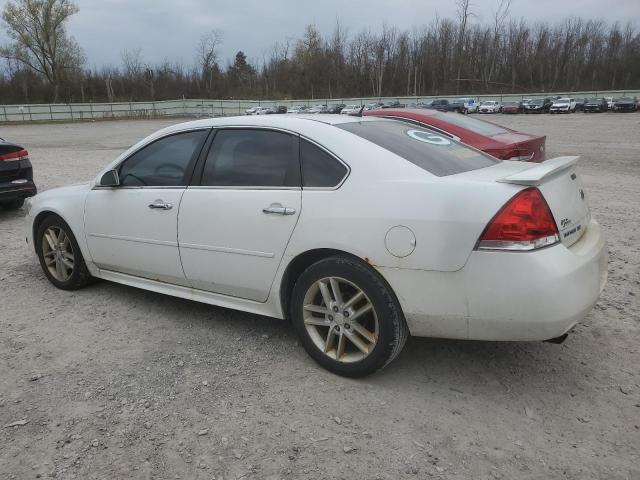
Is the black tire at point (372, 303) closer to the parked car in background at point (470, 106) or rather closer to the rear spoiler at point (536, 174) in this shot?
the rear spoiler at point (536, 174)

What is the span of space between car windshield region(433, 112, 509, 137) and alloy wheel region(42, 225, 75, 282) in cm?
488

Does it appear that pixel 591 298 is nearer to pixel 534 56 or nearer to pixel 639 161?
pixel 639 161

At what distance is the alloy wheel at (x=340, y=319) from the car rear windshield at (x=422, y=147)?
2.78 ft

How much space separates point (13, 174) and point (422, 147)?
6920mm

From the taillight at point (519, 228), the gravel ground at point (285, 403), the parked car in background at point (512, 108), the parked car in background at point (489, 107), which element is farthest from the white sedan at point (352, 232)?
the parked car in background at point (489, 107)

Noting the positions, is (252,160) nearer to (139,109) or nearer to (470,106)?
(470,106)

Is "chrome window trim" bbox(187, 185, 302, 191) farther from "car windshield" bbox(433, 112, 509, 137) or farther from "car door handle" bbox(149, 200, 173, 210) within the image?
"car windshield" bbox(433, 112, 509, 137)

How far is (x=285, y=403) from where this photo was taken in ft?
9.80

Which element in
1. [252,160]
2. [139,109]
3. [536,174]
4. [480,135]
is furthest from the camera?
[139,109]

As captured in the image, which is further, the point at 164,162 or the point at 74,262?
the point at 74,262

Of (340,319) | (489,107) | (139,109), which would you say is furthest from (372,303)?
(139,109)

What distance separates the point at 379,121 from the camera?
390cm

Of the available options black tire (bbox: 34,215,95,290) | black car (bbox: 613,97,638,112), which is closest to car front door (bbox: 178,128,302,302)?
black tire (bbox: 34,215,95,290)

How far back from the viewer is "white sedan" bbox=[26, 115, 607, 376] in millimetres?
2674
